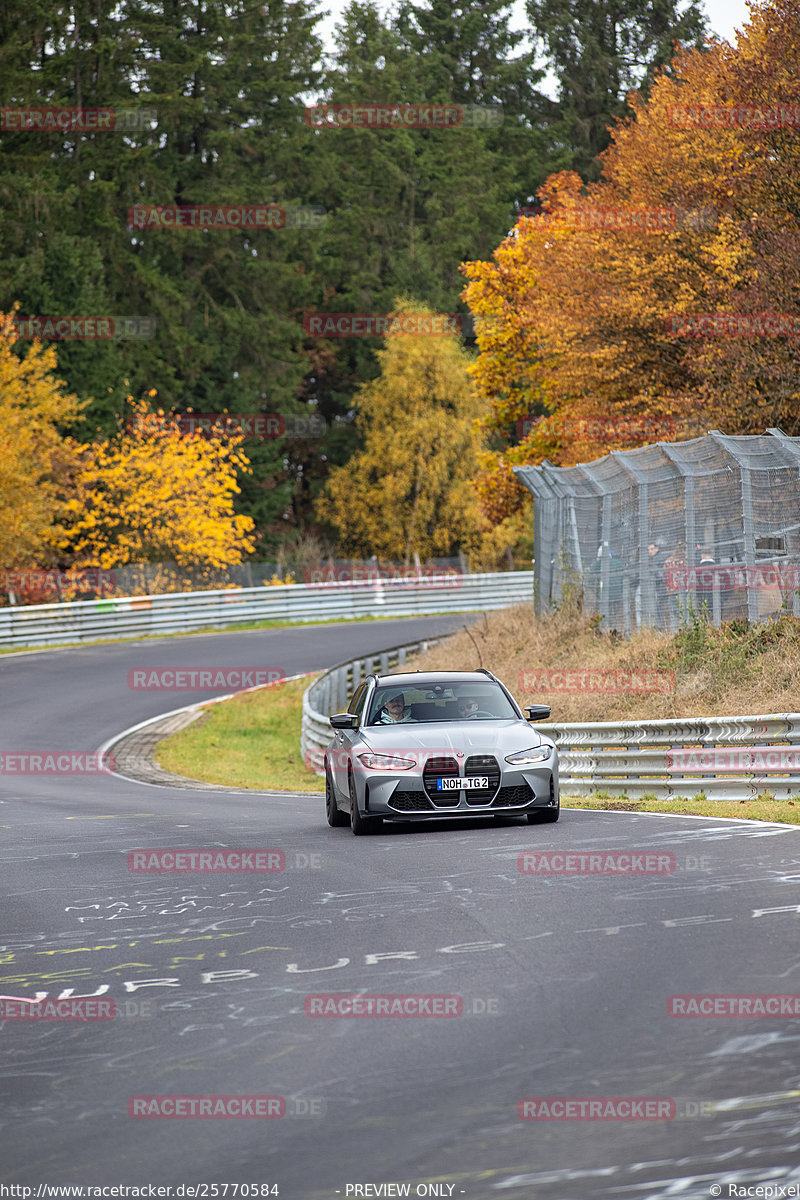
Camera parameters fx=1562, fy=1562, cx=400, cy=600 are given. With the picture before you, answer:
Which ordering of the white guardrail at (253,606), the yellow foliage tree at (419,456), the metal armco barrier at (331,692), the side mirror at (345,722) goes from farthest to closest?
the yellow foliage tree at (419,456)
the white guardrail at (253,606)
the metal armco barrier at (331,692)
the side mirror at (345,722)

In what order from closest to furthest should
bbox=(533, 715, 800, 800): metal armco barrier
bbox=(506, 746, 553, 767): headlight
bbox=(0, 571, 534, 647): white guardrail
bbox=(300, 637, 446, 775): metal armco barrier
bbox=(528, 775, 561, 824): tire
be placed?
bbox=(506, 746, 553, 767): headlight, bbox=(528, 775, 561, 824): tire, bbox=(533, 715, 800, 800): metal armco barrier, bbox=(300, 637, 446, 775): metal armco barrier, bbox=(0, 571, 534, 647): white guardrail

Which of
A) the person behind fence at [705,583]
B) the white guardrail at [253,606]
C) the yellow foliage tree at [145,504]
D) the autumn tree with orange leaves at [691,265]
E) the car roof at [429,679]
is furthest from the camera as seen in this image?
the yellow foliage tree at [145,504]

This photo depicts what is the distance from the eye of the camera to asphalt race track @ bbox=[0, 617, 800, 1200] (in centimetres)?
494

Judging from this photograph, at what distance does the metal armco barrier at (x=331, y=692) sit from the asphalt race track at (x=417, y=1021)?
11.1 m

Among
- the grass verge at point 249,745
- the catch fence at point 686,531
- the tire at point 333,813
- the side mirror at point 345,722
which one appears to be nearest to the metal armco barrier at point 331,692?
the grass verge at point 249,745

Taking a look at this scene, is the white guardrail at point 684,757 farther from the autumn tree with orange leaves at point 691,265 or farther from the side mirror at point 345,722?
the autumn tree with orange leaves at point 691,265

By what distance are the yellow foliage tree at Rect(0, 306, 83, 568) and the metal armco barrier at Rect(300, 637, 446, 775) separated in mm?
16406

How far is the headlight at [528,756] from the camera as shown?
45.2ft

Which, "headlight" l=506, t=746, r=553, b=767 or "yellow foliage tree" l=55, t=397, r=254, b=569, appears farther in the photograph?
"yellow foliage tree" l=55, t=397, r=254, b=569

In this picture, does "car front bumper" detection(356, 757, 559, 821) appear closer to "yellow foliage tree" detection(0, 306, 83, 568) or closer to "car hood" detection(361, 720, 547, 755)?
"car hood" detection(361, 720, 547, 755)

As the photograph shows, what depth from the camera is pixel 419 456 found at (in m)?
67.4

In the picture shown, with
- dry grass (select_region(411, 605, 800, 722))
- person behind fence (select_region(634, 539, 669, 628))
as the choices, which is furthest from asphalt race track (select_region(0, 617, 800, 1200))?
person behind fence (select_region(634, 539, 669, 628))

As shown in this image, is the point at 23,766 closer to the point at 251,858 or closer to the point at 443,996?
the point at 251,858

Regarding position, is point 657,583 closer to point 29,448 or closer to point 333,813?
point 333,813
